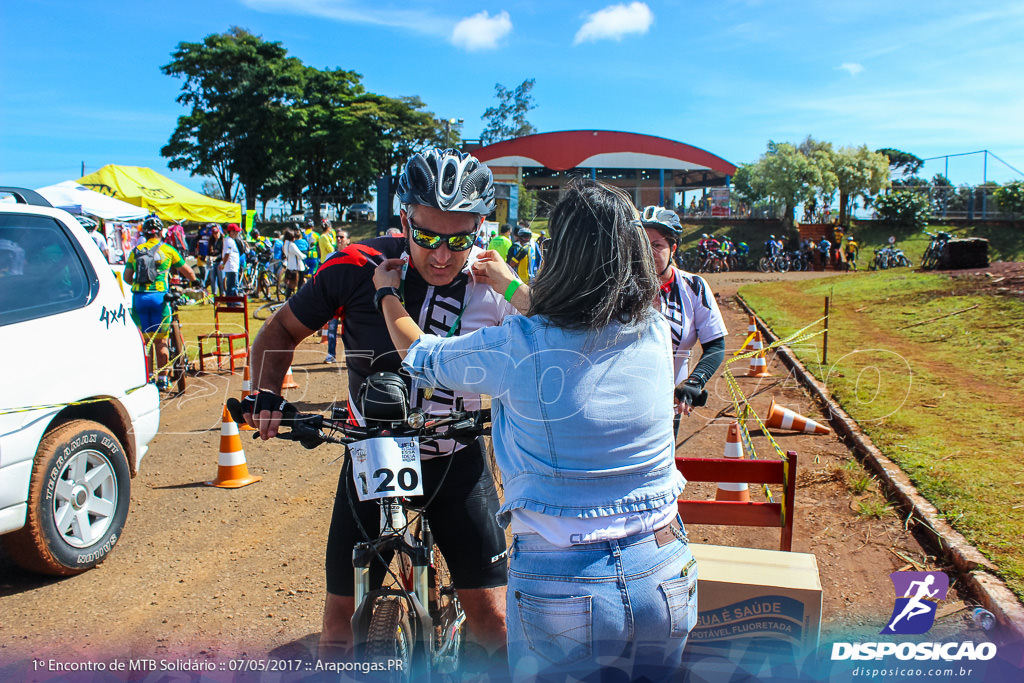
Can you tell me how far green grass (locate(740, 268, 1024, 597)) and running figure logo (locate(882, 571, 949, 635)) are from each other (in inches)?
13.3

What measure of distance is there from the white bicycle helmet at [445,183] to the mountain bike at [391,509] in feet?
2.24

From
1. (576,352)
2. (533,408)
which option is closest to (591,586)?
(533,408)

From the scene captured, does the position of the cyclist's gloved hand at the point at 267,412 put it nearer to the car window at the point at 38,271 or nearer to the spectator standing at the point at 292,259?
the car window at the point at 38,271

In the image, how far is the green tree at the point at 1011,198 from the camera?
101 feet

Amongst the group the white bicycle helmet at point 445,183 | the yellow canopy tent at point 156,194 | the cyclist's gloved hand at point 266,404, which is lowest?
the cyclist's gloved hand at point 266,404

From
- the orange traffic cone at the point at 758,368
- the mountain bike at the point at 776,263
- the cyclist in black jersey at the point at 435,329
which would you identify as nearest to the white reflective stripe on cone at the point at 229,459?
the cyclist in black jersey at the point at 435,329

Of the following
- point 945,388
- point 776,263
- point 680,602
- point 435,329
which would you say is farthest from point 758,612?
point 776,263

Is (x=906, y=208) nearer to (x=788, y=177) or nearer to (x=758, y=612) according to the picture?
(x=788, y=177)

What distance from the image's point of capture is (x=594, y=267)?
163cm

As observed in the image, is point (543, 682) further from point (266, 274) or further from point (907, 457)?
point (266, 274)

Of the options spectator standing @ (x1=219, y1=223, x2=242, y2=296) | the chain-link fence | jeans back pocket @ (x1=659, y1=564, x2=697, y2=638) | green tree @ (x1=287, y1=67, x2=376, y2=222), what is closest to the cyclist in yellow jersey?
jeans back pocket @ (x1=659, y1=564, x2=697, y2=638)

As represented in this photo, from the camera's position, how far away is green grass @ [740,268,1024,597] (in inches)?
182

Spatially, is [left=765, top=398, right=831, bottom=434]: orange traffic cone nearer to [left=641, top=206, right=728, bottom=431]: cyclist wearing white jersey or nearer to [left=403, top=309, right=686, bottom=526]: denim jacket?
[left=641, top=206, right=728, bottom=431]: cyclist wearing white jersey

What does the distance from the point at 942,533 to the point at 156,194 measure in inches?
1048
